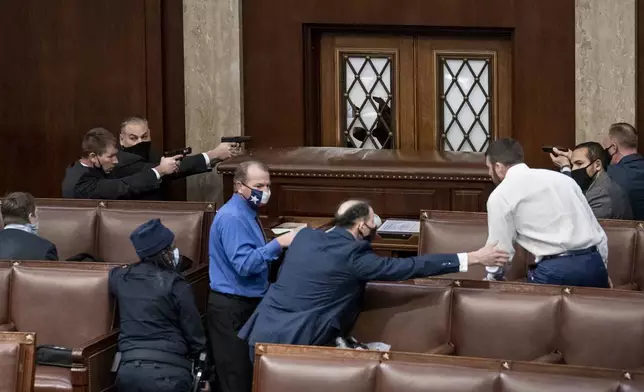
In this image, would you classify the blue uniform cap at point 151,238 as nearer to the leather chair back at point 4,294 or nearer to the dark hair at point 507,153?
the leather chair back at point 4,294

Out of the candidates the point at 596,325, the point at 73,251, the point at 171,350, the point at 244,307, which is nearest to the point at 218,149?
the point at 73,251

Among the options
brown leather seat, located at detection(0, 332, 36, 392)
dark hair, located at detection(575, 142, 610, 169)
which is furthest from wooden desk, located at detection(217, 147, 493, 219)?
brown leather seat, located at detection(0, 332, 36, 392)

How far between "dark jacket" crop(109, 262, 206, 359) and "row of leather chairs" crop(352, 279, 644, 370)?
0.77 meters

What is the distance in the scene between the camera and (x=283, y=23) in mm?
9016

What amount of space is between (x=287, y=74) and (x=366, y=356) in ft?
16.3

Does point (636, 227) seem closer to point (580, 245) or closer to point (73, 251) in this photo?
point (580, 245)

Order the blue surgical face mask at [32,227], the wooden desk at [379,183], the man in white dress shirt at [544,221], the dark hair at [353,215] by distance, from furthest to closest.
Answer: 1. the wooden desk at [379,183]
2. the blue surgical face mask at [32,227]
3. the man in white dress shirt at [544,221]
4. the dark hair at [353,215]

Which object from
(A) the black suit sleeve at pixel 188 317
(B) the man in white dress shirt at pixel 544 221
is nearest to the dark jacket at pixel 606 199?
(B) the man in white dress shirt at pixel 544 221

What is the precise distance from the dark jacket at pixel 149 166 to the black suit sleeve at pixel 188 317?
2120mm

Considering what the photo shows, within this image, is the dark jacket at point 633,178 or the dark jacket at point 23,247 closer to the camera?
the dark jacket at point 23,247

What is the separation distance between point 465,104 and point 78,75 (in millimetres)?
2829

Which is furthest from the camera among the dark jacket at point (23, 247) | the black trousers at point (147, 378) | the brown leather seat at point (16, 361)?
the dark jacket at point (23, 247)

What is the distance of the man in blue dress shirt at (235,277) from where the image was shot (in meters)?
5.82

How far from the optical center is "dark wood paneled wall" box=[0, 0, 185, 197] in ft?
29.3
